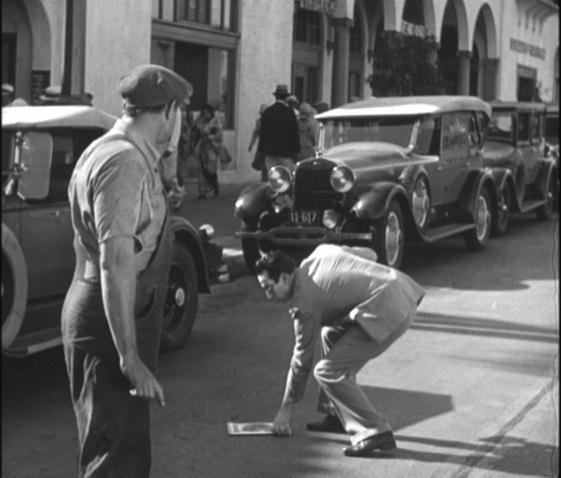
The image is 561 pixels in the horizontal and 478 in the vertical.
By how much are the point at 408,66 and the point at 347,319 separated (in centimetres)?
1390

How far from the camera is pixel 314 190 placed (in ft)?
38.1

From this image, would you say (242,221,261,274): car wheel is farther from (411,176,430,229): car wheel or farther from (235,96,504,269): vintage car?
(411,176,430,229): car wheel

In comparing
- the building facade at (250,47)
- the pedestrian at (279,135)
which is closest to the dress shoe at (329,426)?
the building facade at (250,47)

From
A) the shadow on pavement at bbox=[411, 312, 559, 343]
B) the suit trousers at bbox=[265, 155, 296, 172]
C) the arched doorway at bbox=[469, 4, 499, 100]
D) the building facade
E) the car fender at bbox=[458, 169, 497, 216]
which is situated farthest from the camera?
the suit trousers at bbox=[265, 155, 296, 172]

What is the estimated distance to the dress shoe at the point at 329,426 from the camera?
6133 millimetres

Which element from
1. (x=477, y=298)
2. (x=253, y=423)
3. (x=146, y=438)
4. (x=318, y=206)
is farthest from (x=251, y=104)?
(x=146, y=438)

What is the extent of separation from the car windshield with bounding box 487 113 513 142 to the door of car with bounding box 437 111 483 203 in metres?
2.10

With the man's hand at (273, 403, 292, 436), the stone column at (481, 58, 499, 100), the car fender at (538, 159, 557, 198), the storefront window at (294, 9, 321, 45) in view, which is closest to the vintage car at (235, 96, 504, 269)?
the car fender at (538, 159, 557, 198)

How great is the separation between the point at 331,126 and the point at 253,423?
7587mm

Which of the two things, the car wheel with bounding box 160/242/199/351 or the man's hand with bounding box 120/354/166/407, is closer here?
the man's hand with bounding box 120/354/166/407

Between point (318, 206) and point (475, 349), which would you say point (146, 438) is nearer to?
point (475, 349)

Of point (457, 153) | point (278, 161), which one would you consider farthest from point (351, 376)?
point (278, 161)

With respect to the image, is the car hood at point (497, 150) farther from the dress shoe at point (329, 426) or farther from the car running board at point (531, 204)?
the dress shoe at point (329, 426)

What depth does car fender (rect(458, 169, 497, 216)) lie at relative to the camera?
13.7 meters
